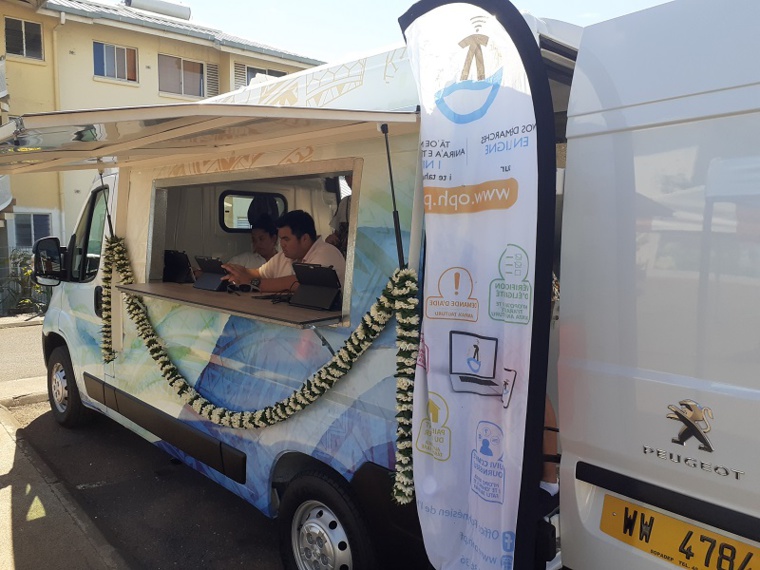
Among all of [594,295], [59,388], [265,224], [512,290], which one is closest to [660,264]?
[594,295]

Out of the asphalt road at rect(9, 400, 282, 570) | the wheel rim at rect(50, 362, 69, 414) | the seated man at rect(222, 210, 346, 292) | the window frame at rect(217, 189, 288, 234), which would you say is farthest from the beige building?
the seated man at rect(222, 210, 346, 292)

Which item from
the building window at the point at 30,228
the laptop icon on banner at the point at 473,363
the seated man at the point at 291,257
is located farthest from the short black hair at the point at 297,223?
the building window at the point at 30,228

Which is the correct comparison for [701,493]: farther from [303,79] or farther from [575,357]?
[303,79]

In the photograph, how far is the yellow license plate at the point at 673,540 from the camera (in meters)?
1.69

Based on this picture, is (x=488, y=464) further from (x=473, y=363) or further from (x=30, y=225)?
(x=30, y=225)

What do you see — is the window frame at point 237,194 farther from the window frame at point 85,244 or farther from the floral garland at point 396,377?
the floral garland at point 396,377

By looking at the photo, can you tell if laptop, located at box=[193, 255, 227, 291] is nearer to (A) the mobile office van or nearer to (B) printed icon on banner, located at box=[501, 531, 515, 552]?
(A) the mobile office van

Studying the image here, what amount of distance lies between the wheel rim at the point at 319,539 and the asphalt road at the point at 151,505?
630 mm

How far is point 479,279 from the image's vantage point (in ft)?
6.70

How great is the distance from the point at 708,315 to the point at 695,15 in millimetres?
899

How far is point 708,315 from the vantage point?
1.69 m

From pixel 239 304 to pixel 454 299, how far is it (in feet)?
5.17

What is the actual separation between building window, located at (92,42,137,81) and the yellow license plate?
19110 millimetres

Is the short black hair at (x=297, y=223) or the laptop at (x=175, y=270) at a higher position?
the short black hair at (x=297, y=223)
